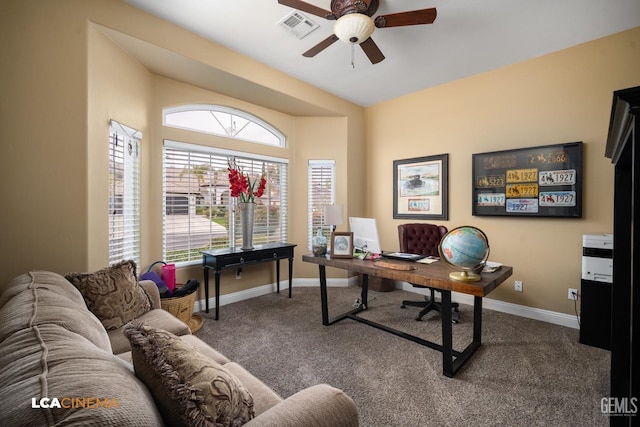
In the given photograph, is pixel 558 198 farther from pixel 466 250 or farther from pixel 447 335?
pixel 447 335

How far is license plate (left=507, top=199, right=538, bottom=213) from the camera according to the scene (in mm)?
3162

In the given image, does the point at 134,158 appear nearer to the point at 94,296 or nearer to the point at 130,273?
the point at 130,273

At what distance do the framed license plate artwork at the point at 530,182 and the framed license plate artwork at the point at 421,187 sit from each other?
1.44ft

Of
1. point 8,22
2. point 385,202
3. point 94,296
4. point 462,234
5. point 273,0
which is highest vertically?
point 273,0

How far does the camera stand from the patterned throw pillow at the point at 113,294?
181 cm

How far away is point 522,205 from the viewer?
3.24m

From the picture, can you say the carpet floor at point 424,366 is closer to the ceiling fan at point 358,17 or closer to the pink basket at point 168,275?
the pink basket at point 168,275

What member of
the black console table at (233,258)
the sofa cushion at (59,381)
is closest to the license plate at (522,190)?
the black console table at (233,258)

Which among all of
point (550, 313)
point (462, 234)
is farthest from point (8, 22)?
point (550, 313)

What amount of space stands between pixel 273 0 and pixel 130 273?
2.53 metres

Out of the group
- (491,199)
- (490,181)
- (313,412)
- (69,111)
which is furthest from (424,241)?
(69,111)

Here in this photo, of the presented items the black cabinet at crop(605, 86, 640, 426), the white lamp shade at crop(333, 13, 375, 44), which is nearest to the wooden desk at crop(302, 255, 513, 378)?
the black cabinet at crop(605, 86, 640, 426)

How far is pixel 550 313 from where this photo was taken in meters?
3.06

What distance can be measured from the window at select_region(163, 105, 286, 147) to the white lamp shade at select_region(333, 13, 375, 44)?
210 centimetres
